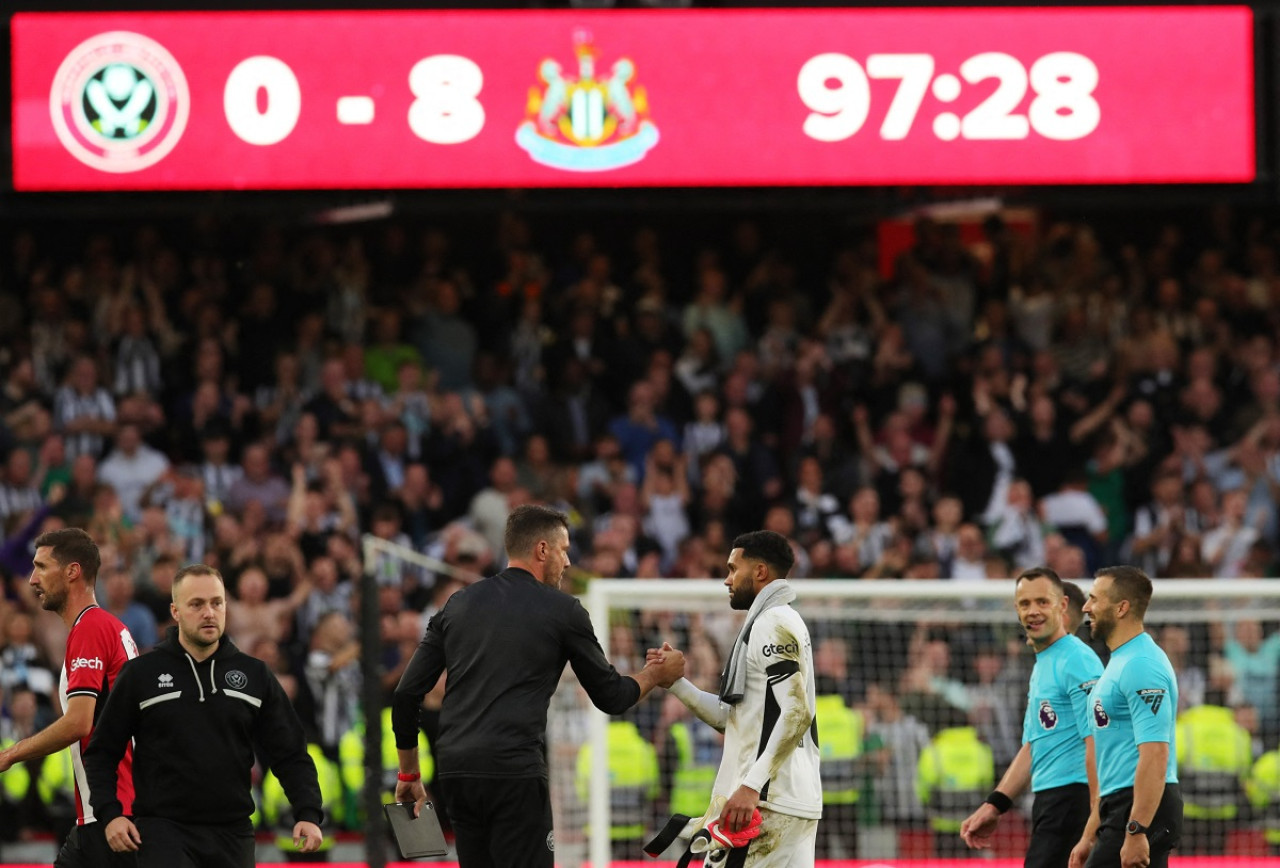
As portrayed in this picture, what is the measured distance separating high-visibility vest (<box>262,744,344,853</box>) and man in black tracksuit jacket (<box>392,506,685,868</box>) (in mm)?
5429

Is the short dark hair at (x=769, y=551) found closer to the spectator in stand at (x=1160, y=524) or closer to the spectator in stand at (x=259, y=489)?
the spectator in stand at (x=259, y=489)

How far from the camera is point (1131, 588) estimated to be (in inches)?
280

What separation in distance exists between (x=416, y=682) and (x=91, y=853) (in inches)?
48.8

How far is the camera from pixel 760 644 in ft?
22.6

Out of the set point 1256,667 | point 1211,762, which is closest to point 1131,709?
point 1211,762

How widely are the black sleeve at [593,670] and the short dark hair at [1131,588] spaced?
1732 mm

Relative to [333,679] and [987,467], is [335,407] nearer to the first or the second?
[333,679]

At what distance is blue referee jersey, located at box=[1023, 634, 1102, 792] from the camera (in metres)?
7.51

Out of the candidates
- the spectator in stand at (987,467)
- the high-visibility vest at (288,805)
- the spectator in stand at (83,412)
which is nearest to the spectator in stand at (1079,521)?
the spectator in stand at (987,467)

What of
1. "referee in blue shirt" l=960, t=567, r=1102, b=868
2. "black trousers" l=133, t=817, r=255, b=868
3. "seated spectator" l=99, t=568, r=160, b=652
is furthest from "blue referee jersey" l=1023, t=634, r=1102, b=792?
"seated spectator" l=99, t=568, r=160, b=652

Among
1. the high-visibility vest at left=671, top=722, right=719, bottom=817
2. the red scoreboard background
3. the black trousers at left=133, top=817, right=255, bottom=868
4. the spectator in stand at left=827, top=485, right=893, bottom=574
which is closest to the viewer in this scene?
the black trousers at left=133, top=817, right=255, bottom=868

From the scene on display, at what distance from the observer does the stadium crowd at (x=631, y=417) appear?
43.4ft

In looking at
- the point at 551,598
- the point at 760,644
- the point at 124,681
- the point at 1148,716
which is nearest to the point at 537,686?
the point at 551,598

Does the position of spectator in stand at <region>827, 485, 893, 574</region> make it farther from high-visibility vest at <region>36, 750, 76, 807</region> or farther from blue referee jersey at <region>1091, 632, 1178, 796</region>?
blue referee jersey at <region>1091, 632, 1178, 796</region>
